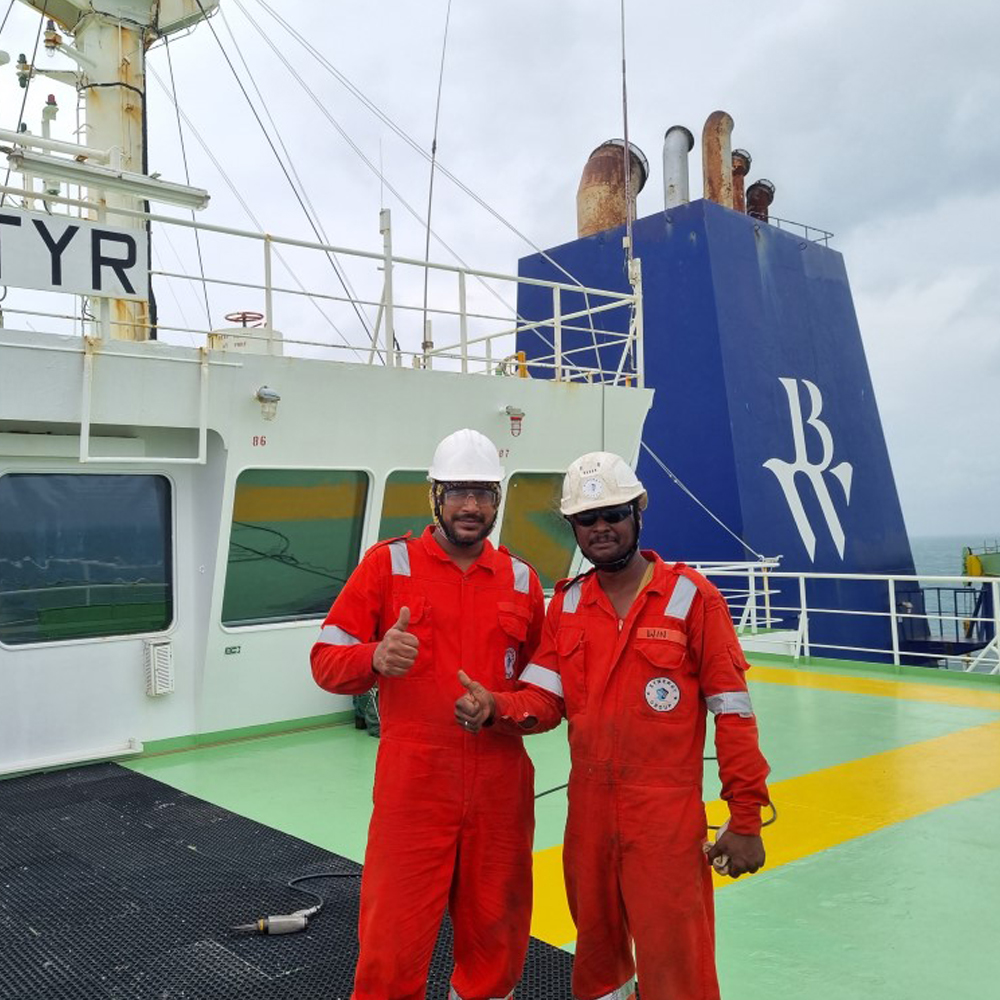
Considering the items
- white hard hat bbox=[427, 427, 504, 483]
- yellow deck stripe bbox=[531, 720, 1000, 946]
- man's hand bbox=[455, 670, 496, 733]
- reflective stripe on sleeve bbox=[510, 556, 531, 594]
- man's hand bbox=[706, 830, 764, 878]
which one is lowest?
yellow deck stripe bbox=[531, 720, 1000, 946]

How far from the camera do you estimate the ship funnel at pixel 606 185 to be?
16500 mm

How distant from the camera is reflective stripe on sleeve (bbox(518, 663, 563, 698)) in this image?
2779 mm

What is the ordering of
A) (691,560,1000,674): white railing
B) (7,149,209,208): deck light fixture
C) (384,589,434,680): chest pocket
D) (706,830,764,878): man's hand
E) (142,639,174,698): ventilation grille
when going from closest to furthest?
(706,830,764,878): man's hand
(384,589,434,680): chest pocket
(7,149,209,208): deck light fixture
(142,639,174,698): ventilation grille
(691,560,1000,674): white railing

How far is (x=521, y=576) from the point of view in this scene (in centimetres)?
301

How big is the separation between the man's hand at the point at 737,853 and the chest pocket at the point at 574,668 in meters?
0.51

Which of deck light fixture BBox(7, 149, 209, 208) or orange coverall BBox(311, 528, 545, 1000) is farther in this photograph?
deck light fixture BBox(7, 149, 209, 208)

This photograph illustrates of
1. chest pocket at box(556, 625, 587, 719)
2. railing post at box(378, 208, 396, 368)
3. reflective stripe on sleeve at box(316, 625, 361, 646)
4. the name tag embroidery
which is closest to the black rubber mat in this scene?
chest pocket at box(556, 625, 587, 719)

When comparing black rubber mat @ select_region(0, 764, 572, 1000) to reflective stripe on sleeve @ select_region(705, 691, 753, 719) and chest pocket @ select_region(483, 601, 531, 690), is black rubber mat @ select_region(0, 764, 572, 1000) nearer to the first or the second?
chest pocket @ select_region(483, 601, 531, 690)

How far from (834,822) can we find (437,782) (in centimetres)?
314

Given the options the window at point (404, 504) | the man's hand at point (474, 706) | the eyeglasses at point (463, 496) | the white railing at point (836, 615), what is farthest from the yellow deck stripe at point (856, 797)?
the white railing at point (836, 615)

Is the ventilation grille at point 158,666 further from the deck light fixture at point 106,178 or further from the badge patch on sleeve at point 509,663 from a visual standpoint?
the badge patch on sleeve at point 509,663

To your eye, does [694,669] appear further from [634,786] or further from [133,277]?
[133,277]

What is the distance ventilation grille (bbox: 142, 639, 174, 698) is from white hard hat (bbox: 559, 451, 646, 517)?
4.59 meters

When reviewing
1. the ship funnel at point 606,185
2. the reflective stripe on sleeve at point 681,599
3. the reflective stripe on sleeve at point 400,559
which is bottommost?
the reflective stripe on sleeve at point 681,599
